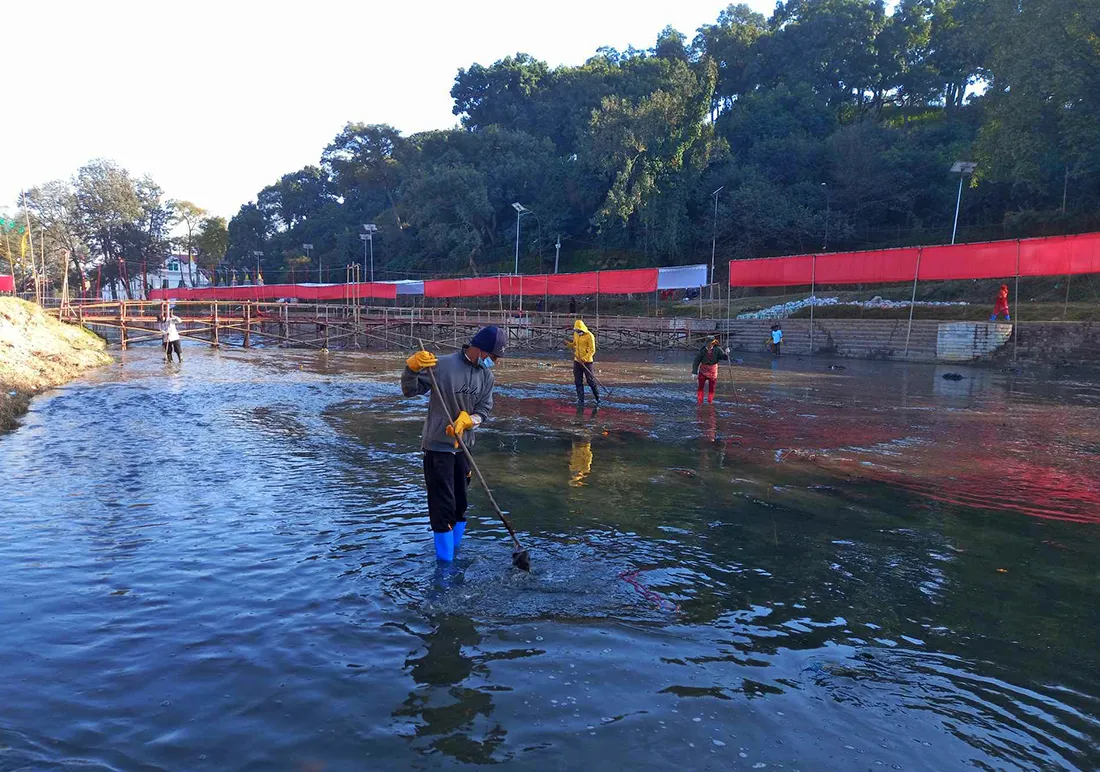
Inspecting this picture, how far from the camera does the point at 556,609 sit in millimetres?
5160

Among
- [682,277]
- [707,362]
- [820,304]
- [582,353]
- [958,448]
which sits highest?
[682,277]

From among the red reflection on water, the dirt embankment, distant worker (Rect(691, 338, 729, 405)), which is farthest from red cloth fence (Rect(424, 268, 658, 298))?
the dirt embankment

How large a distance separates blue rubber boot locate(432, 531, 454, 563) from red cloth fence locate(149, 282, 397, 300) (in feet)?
134

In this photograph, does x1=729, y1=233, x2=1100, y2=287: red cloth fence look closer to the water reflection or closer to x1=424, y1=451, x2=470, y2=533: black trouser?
the water reflection

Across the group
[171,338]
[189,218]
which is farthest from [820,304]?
[189,218]

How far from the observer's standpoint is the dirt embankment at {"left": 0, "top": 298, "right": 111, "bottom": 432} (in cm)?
1393

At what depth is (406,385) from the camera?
575cm

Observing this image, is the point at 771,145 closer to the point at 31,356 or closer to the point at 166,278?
the point at 31,356

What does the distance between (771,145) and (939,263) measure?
87.7 feet

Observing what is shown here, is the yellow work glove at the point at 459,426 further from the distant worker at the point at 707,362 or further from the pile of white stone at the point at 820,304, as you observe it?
the pile of white stone at the point at 820,304

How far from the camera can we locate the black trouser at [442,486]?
5.70 m

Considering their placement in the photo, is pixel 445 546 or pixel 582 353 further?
pixel 582 353

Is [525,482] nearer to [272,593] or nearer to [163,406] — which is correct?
[272,593]

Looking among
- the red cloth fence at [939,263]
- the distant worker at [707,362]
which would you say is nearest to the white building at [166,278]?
the red cloth fence at [939,263]
